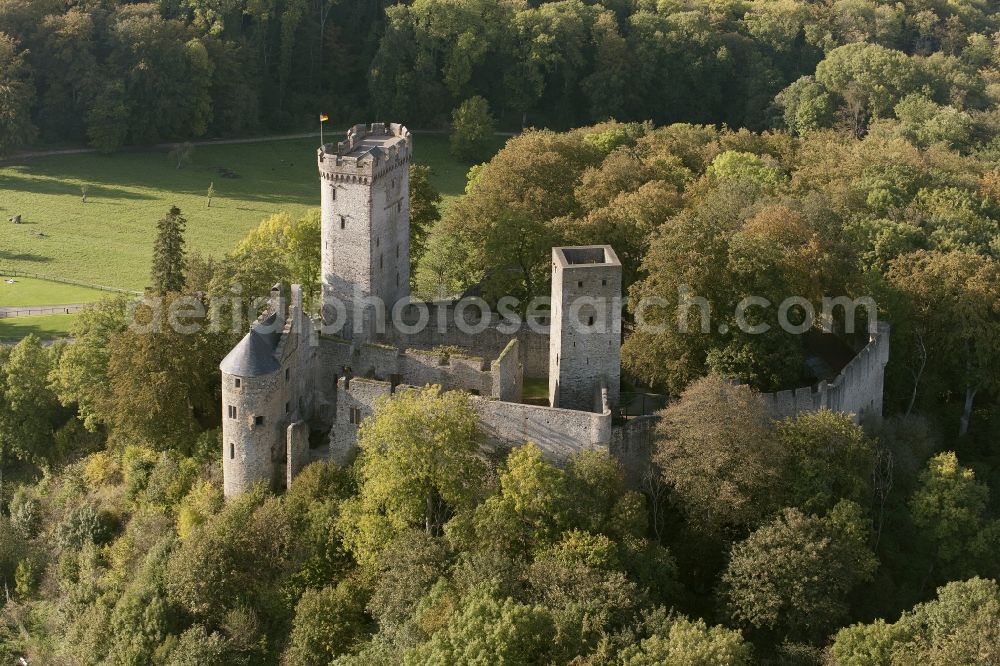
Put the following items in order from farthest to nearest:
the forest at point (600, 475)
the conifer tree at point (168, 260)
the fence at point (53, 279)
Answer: the fence at point (53, 279)
the conifer tree at point (168, 260)
the forest at point (600, 475)

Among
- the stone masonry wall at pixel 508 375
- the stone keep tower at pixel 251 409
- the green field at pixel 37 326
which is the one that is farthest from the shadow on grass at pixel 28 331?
the stone masonry wall at pixel 508 375

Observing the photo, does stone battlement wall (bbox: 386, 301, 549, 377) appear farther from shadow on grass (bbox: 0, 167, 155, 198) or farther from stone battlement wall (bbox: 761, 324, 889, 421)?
shadow on grass (bbox: 0, 167, 155, 198)

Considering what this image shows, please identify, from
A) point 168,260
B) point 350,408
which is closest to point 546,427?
point 350,408

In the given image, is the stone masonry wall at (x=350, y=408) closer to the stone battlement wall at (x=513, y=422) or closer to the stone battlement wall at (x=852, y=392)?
the stone battlement wall at (x=513, y=422)

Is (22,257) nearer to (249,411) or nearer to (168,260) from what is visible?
(168,260)

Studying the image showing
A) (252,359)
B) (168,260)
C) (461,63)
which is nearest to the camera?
(252,359)
